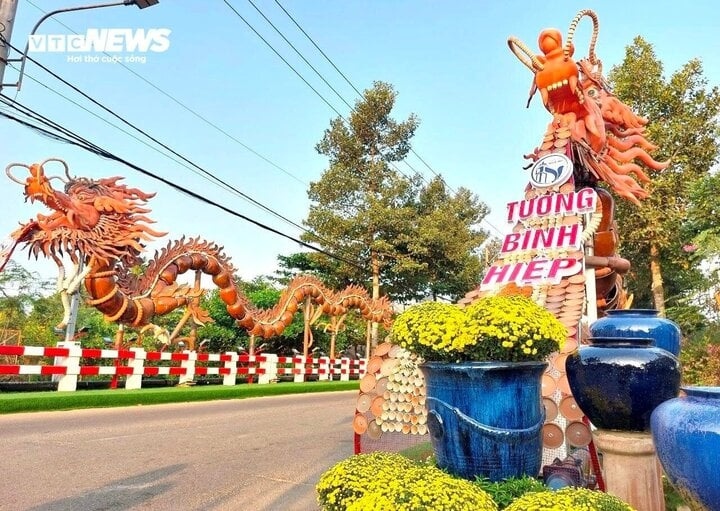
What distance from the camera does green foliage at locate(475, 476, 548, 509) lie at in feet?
6.74

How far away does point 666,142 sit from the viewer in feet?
54.5

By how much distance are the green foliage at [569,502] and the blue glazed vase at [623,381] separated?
74cm

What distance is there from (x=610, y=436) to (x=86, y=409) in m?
7.97

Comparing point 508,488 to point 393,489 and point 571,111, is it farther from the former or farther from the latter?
point 571,111

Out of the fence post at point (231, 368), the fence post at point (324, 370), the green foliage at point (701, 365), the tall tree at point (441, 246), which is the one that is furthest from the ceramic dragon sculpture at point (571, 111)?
the tall tree at point (441, 246)

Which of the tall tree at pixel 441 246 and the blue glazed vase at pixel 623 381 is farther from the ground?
the tall tree at pixel 441 246

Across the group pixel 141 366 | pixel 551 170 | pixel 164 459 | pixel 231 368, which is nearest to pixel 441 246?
pixel 231 368

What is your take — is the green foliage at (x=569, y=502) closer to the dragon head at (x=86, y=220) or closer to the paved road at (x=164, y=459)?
the paved road at (x=164, y=459)

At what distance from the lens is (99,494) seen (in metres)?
3.61

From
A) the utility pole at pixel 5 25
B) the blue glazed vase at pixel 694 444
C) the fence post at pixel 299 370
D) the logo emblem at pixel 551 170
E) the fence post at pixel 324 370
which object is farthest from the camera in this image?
the fence post at pixel 324 370

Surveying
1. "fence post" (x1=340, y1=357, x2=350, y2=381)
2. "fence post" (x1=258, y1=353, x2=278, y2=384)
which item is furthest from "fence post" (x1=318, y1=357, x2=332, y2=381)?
"fence post" (x1=258, y1=353, x2=278, y2=384)

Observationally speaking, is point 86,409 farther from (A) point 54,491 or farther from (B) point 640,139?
(B) point 640,139

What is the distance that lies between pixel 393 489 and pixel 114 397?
8.13m

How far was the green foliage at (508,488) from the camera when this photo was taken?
80.9 inches
